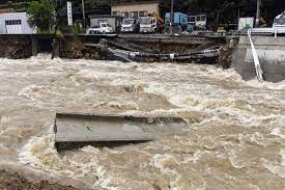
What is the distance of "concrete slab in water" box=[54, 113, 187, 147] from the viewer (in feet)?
29.7

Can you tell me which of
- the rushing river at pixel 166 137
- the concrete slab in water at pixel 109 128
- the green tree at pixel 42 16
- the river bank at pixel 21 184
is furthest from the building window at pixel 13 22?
the river bank at pixel 21 184

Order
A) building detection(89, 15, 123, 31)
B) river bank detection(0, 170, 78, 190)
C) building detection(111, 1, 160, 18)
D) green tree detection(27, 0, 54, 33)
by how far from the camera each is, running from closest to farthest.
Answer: river bank detection(0, 170, 78, 190) < green tree detection(27, 0, 54, 33) < building detection(89, 15, 123, 31) < building detection(111, 1, 160, 18)

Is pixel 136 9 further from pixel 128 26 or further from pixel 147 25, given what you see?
pixel 147 25

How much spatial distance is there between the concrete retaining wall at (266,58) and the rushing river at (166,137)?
0.59 meters

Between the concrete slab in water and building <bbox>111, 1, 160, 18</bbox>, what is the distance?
36.7m

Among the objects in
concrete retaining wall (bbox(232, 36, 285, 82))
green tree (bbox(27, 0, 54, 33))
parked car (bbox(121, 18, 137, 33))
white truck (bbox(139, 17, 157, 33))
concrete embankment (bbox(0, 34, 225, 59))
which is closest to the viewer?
concrete retaining wall (bbox(232, 36, 285, 82))

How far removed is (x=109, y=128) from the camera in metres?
9.55

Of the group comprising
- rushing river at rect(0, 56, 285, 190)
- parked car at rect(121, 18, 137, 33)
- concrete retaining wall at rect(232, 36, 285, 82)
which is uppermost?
parked car at rect(121, 18, 137, 33)

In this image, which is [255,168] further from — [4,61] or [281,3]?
[281,3]

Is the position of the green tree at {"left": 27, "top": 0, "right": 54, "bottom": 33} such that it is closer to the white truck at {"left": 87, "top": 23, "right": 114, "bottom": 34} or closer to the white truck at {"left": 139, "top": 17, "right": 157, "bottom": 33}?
the white truck at {"left": 87, "top": 23, "right": 114, "bottom": 34}

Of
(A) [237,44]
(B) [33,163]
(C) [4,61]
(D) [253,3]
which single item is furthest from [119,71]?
(D) [253,3]

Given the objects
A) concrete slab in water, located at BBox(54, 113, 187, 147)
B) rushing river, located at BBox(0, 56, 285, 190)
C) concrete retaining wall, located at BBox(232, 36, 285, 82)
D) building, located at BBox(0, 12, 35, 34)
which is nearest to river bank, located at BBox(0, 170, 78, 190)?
rushing river, located at BBox(0, 56, 285, 190)

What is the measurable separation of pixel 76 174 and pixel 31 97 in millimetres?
7201

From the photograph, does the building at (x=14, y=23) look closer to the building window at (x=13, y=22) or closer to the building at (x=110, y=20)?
the building window at (x=13, y=22)
